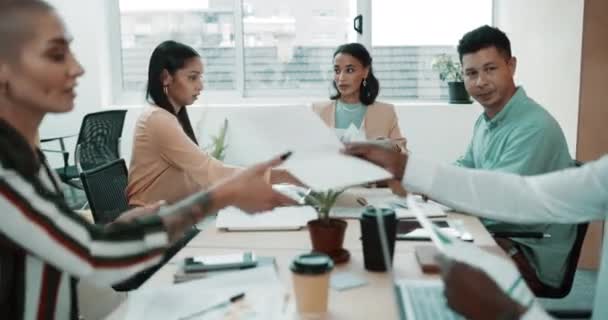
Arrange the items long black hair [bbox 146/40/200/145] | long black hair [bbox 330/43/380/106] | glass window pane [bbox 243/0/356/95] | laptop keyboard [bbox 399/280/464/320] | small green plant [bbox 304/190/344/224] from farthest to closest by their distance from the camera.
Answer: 1. glass window pane [bbox 243/0/356/95]
2. long black hair [bbox 330/43/380/106]
3. long black hair [bbox 146/40/200/145]
4. small green plant [bbox 304/190/344/224]
5. laptop keyboard [bbox 399/280/464/320]

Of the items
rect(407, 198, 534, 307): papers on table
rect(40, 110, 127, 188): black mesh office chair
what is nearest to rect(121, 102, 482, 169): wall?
rect(40, 110, 127, 188): black mesh office chair

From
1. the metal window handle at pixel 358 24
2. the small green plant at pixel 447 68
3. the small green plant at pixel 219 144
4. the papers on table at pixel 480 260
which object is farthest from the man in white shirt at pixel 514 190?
the metal window handle at pixel 358 24

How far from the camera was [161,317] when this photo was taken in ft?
3.77

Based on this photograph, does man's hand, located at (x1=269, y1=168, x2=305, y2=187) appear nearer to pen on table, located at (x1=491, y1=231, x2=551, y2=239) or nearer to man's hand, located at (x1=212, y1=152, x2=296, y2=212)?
pen on table, located at (x1=491, y1=231, x2=551, y2=239)

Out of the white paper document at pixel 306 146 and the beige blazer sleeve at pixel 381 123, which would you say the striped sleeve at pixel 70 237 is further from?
the beige blazer sleeve at pixel 381 123

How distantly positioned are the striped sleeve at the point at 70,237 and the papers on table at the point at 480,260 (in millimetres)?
479

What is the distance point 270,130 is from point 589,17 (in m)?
2.31

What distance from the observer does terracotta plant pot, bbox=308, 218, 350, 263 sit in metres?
1.50

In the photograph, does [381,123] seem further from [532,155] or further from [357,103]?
[532,155]

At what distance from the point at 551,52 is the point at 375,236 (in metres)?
2.56

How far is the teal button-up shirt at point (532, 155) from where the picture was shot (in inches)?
79.7

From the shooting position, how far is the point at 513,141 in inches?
85.7

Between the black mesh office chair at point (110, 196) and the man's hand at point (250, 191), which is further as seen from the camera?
the black mesh office chair at point (110, 196)

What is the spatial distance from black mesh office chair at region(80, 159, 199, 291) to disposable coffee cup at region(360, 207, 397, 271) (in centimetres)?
73
